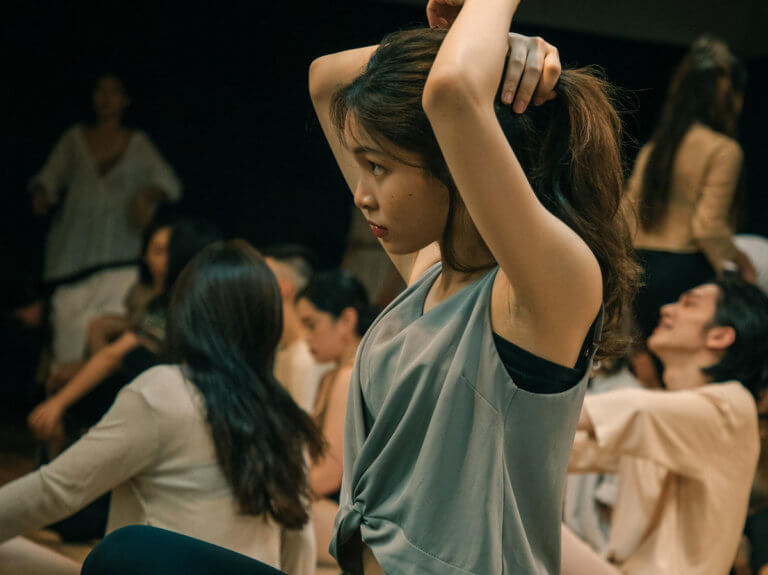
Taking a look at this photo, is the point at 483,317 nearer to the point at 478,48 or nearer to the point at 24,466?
the point at 478,48

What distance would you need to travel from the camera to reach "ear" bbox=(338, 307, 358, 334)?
3361 mm

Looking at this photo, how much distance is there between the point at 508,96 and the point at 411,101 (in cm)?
12

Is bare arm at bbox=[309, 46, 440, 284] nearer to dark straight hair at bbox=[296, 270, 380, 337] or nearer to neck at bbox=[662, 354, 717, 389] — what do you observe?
neck at bbox=[662, 354, 717, 389]

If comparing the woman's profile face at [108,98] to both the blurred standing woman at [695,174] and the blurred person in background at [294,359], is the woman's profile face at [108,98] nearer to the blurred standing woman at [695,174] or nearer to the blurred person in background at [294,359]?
the blurred person in background at [294,359]

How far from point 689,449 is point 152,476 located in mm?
1150

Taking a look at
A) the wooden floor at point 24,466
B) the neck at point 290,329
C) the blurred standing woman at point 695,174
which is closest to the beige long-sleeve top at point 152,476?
the wooden floor at point 24,466

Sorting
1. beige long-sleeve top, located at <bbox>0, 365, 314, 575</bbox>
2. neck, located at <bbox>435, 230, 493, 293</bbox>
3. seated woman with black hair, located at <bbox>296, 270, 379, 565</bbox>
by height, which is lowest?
seated woman with black hair, located at <bbox>296, 270, 379, 565</bbox>

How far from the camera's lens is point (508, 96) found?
1.05 metres

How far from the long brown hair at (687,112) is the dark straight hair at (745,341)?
56 cm

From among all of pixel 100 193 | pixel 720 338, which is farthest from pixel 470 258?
pixel 100 193

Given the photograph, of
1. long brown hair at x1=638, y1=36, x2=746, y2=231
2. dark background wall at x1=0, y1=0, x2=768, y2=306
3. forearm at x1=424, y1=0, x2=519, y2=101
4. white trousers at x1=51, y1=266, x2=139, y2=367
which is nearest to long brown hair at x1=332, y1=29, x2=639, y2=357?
forearm at x1=424, y1=0, x2=519, y2=101

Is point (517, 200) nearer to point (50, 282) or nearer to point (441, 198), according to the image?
point (441, 198)

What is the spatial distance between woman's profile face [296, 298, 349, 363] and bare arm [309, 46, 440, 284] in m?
1.89

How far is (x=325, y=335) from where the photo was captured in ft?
11.1
